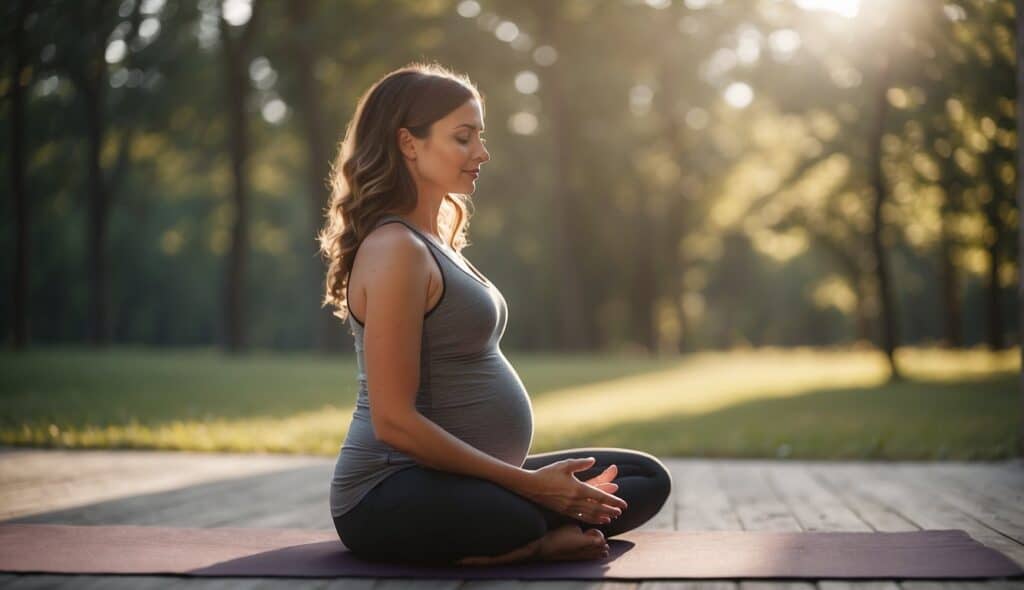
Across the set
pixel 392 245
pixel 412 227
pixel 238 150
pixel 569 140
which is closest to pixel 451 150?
pixel 412 227

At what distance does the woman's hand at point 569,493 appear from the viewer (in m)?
3.00

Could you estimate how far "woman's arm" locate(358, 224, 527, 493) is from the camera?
285cm

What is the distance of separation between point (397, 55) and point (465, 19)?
1.72 m

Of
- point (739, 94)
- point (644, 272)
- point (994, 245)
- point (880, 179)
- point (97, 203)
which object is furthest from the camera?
point (644, 272)

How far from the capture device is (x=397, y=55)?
2233cm

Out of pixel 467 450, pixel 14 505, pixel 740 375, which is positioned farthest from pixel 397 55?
pixel 467 450

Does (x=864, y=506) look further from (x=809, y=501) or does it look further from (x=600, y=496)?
(x=600, y=496)

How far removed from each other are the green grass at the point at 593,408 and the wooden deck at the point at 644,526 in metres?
0.66

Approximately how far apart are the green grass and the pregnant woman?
13.2 ft

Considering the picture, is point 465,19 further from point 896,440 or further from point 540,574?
point 540,574

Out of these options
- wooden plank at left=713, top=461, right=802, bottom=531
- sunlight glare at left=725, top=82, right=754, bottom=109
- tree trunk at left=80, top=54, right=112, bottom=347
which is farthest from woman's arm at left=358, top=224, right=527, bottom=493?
sunlight glare at left=725, top=82, right=754, bottom=109

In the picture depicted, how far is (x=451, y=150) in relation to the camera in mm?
3131

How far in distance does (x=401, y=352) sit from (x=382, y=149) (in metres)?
0.67

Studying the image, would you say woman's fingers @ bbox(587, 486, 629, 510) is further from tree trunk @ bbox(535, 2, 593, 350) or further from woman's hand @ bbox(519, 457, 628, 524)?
tree trunk @ bbox(535, 2, 593, 350)
